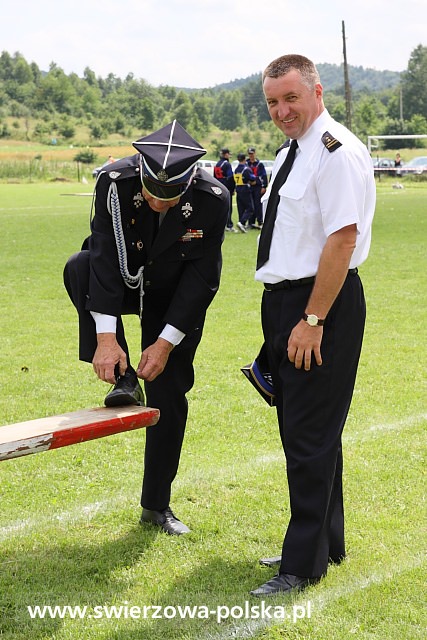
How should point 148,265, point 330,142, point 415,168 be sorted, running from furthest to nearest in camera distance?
point 415,168, point 148,265, point 330,142

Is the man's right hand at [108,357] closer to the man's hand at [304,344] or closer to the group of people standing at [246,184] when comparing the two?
the man's hand at [304,344]

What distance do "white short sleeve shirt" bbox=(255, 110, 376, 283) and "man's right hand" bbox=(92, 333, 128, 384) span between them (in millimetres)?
819

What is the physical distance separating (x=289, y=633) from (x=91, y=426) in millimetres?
1115

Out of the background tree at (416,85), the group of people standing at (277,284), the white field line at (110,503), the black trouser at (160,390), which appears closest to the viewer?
the group of people standing at (277,284)

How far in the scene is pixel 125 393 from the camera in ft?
12.9

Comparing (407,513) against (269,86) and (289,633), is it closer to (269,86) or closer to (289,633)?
(289,633)

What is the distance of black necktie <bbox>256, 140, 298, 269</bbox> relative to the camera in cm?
356

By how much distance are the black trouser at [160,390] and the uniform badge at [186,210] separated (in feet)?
1.51

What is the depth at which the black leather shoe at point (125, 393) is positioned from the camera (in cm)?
394

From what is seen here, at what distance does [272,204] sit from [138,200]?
67cm

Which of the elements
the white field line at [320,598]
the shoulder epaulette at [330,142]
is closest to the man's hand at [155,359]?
the white field line at [320,598]

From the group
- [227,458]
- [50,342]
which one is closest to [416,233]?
[50,342]

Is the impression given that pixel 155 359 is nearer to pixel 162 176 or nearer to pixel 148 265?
pixel 148 265

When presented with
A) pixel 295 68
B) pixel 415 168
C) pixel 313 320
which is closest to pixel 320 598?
pixel 313 320
